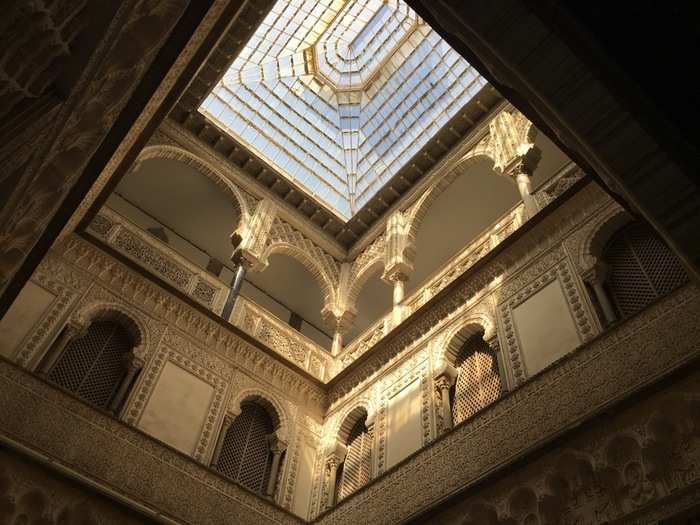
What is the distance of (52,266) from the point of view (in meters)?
7.55

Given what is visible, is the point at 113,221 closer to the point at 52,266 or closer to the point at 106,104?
the point at 52,266

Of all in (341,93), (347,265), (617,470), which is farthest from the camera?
(341,93)

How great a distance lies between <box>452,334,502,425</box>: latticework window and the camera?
680cm

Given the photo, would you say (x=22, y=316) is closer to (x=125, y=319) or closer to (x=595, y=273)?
(x=125, y=319)

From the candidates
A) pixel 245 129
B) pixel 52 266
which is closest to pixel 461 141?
pixel 245 129

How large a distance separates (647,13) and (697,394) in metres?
3.21

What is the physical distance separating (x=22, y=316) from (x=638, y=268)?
6.22 meters

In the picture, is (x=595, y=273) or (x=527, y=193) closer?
(x=595, y=273)

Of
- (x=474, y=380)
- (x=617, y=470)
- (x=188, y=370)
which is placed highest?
(x=188, y=370)

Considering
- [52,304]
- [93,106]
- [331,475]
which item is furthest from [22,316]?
[331,475]

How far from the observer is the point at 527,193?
809 cm

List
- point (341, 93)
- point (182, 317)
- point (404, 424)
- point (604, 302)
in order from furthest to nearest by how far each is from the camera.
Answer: point (341, 93)
point (182, 317)
point (404, 424)
point (604, 302)

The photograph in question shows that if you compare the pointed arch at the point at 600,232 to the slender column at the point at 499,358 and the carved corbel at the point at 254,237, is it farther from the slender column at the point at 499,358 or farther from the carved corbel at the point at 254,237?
the carved corbel at the point at 254,237

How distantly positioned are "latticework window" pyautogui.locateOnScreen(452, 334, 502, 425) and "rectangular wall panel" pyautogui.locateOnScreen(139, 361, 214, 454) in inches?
115
